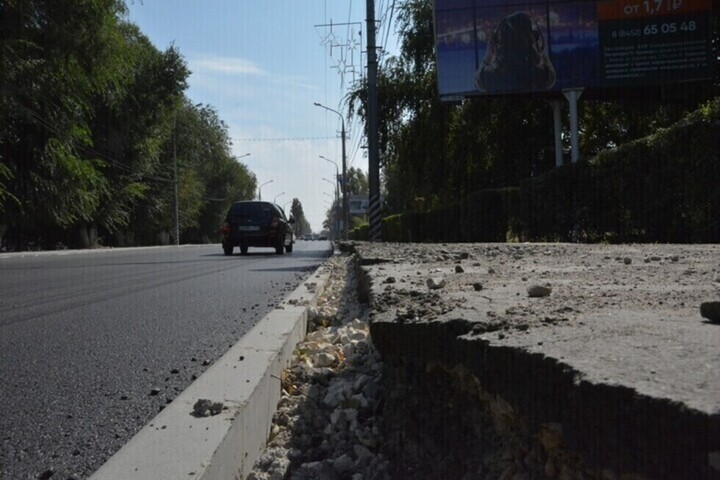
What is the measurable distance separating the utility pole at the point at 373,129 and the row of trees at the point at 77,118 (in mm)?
9561

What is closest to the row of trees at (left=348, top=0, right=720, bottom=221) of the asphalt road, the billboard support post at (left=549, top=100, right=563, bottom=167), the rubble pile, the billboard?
the billboard support post at (left=549, top=100, right=563, bottom=167)

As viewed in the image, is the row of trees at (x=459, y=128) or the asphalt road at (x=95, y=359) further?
the row of trees at (x=459, y=128)

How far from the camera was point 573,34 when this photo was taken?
18.0m

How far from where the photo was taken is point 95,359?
3.77 meters

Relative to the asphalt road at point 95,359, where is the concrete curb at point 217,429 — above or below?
above

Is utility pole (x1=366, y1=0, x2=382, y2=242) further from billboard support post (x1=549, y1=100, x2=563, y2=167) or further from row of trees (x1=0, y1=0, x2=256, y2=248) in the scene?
row of trees (x1=0, y1=0, x2=256, y2=248)

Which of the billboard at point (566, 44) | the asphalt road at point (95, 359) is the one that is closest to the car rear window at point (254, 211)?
the billboard at point (566, 44)

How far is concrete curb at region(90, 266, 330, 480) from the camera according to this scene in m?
1.79

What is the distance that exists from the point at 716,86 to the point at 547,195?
343 inches

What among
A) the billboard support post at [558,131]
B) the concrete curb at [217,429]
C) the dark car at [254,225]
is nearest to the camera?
the concrete curb at [217,429]

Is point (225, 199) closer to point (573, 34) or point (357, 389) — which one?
point (573, 34)

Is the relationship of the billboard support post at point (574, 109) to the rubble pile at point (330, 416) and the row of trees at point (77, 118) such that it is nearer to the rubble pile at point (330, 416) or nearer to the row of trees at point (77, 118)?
the row of trees at point (77, 118)

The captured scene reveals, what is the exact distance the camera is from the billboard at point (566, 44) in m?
17.0

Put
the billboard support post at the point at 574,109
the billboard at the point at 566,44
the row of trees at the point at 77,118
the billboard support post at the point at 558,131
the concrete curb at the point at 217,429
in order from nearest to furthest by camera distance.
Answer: the concrete curb at the point at 217,429 → the billboard at the point at 566,44 → the billboard support post at the point at 574,109 → the billboard support post at the point at 558,131 → the row of trees at the point at 77,118
